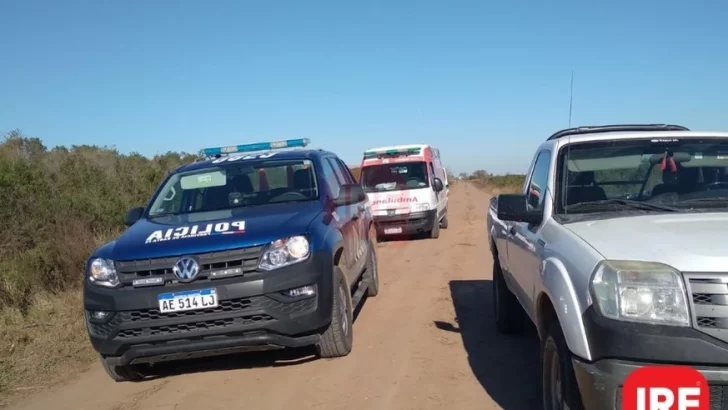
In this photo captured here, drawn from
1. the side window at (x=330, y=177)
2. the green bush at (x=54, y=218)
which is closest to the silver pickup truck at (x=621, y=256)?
the side window at (x=330, y=177)

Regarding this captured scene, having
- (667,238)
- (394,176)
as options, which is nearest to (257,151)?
(667,238)

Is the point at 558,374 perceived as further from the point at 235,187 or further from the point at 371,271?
the point at 371,271

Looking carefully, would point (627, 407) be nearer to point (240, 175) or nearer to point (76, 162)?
Answer: point (240, 175)

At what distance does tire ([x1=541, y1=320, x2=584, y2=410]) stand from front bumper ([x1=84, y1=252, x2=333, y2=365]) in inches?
79.6

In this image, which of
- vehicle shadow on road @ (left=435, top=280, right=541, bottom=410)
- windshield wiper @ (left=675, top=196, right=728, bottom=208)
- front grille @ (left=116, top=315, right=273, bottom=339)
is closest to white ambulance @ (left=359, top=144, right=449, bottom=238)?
vehicle shadow on road @ (left=435, top=280, right=541, bottom=410)

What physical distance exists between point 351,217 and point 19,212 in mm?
7996

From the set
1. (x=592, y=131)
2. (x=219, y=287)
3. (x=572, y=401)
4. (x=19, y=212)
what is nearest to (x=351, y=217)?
(x=219, y=287)

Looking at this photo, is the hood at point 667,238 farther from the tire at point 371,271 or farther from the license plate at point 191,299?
the tire at point 371,271

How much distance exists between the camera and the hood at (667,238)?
298 cm

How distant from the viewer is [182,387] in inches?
213

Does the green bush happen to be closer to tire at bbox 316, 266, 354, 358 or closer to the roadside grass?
tire at bbox 316, 266, 354, 358

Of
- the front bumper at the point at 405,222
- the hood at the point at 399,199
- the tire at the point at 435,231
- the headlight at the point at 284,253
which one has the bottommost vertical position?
the tire at the point at 435,231

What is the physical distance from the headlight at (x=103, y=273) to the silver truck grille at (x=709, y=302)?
163 inches

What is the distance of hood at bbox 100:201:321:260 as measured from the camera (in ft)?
17.2
